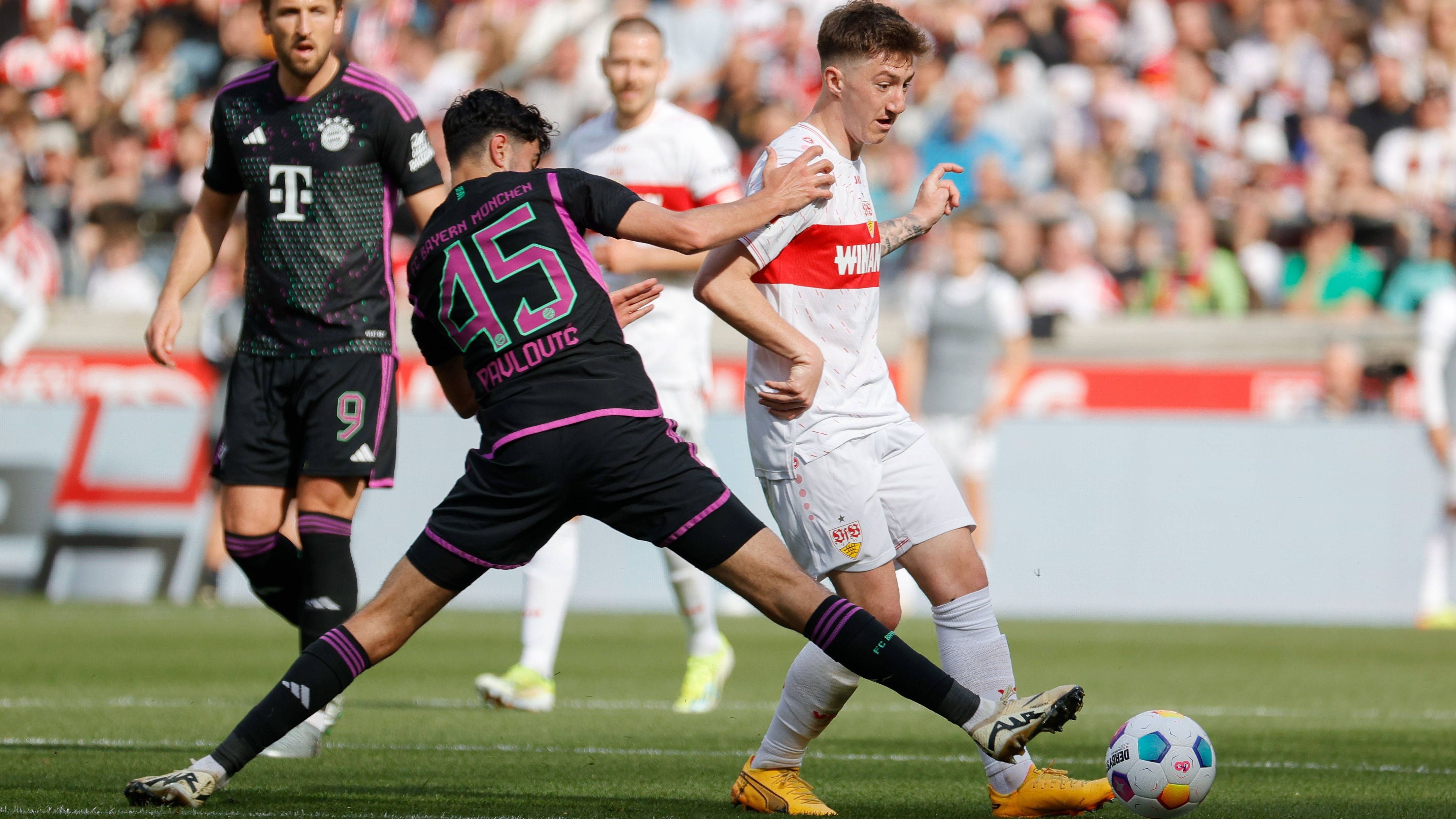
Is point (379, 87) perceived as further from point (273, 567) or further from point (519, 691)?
point (519, 691)

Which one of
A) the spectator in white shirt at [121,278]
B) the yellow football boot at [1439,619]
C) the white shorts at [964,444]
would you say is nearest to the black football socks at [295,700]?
the white shorts at [964,444]

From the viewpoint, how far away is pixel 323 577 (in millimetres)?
6043

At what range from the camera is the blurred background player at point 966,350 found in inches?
523

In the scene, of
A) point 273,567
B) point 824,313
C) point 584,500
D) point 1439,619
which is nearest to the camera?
point 584,500

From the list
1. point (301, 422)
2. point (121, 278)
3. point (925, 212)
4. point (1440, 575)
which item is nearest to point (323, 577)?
point (301, 422)

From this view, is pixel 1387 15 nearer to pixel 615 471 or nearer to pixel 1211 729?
pixel 1211 729

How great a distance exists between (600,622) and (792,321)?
7341mm

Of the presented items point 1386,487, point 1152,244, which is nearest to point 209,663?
point 1386,487

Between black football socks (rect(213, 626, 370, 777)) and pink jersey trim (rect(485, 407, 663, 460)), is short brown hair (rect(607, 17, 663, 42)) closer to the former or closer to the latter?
pink jersey trim (rect(485, 407, 663, 460))

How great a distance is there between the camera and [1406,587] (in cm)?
1240

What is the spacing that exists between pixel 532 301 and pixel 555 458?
17.4 inches

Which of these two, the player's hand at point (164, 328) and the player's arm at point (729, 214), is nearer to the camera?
the player's arm at point (729, 214)

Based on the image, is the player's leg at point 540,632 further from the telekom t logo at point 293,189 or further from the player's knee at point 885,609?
the player's knee at point 885,609

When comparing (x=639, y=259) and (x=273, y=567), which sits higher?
(x=639, y=259)
